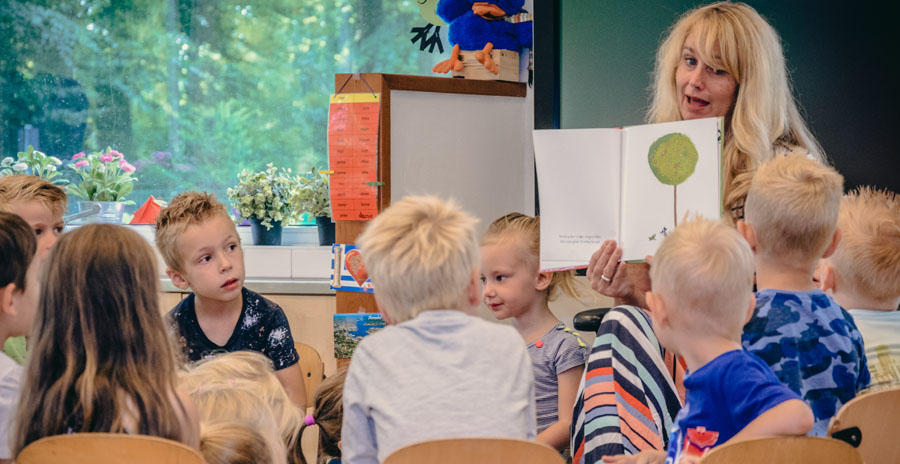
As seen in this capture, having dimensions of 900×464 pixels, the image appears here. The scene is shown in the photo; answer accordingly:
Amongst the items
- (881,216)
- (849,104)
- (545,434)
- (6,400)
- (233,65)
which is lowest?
(545,434)

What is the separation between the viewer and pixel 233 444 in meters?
1.65

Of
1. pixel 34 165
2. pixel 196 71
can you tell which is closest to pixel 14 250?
pixel 196 71

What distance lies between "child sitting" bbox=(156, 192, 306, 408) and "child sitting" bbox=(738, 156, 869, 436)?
1407mm

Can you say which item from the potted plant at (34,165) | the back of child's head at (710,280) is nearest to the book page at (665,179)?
the back of child's head at (710,280)

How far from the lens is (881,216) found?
211cm

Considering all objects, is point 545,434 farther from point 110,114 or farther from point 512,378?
point 110,114

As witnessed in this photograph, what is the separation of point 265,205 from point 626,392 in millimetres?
2193

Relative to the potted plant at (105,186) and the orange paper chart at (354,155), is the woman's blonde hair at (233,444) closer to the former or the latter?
the orange paper chart at (354,155)

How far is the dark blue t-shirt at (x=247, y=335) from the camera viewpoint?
2.52 m

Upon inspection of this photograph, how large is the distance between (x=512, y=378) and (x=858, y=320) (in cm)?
108

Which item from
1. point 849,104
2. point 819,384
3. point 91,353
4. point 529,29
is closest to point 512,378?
point 819,384

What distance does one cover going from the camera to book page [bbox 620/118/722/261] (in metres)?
2.06

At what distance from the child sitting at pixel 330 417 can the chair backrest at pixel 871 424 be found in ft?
3.51

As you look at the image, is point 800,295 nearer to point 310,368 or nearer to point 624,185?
point 624,185
